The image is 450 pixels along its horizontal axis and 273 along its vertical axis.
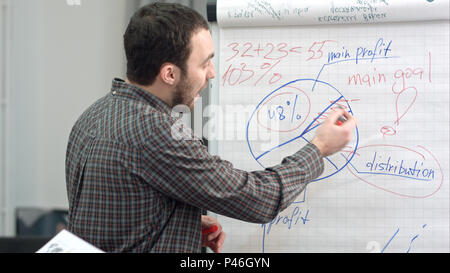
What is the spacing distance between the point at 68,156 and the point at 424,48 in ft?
3.16

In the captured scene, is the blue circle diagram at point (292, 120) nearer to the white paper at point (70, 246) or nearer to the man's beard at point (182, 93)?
the man's beard at point (182, 93)

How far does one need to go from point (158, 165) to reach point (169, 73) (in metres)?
0.21

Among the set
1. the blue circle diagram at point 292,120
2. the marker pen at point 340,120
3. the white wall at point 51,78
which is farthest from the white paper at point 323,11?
the white wall at point 51,78

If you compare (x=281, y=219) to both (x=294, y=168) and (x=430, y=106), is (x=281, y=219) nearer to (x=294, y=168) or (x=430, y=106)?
A: (x=294, y=168)

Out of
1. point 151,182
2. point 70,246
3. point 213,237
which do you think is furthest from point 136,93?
point 213,237

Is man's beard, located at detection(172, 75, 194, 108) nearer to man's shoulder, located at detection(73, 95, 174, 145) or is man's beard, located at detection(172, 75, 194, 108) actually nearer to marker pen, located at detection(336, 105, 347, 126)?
man's shoulder, located at detection(73, 95, 174, 145)

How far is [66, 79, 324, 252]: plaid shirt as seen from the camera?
68 centimetres

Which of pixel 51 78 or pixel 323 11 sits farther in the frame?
pixel 51 78

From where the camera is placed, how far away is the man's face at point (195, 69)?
0.77 metres

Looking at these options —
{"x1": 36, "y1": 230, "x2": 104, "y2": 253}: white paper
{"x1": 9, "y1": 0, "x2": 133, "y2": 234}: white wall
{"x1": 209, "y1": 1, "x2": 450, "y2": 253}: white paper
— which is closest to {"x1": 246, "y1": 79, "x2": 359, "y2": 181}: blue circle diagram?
{"x1": 209, "y1": 1, "x2": 450, "y2": 253}: white paper

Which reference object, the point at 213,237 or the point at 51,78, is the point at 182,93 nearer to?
the point at 213,237

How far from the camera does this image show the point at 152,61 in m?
0.75

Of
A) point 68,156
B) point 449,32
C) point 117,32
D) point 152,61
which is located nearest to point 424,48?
point 449,32

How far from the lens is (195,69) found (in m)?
0.78
